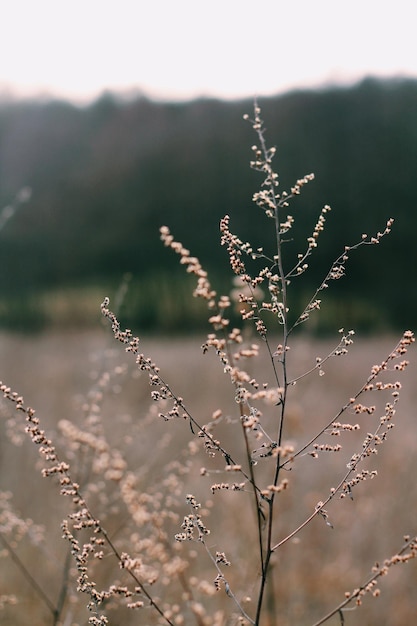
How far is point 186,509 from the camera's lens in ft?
19.3

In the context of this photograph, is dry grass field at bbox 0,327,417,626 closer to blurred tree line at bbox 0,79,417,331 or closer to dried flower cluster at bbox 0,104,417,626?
dried flower cluster at bbox 0,104,417,626

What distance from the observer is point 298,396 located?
18.3 feet

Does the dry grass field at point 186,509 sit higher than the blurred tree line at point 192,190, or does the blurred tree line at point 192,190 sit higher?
the blurred tree line at point 192,190

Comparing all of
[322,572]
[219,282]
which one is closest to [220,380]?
[322,572]

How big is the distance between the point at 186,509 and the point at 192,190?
723 inches

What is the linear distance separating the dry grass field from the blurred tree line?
10.3 meters

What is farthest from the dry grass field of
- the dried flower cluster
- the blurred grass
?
the blurred grass

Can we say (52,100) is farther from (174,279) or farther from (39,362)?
(39,362)

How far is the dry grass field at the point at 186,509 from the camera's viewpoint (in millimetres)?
2377

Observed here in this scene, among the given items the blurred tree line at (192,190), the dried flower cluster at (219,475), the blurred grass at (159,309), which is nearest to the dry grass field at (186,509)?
the dried flower cluster at (219,475)

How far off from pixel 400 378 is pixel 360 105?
1475 cm

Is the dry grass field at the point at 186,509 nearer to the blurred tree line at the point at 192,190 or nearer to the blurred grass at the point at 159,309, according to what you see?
the blurred grass at the point at 159,309

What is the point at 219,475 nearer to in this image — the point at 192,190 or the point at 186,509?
the point at 186,509

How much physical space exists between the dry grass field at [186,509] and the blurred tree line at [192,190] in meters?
10.3
